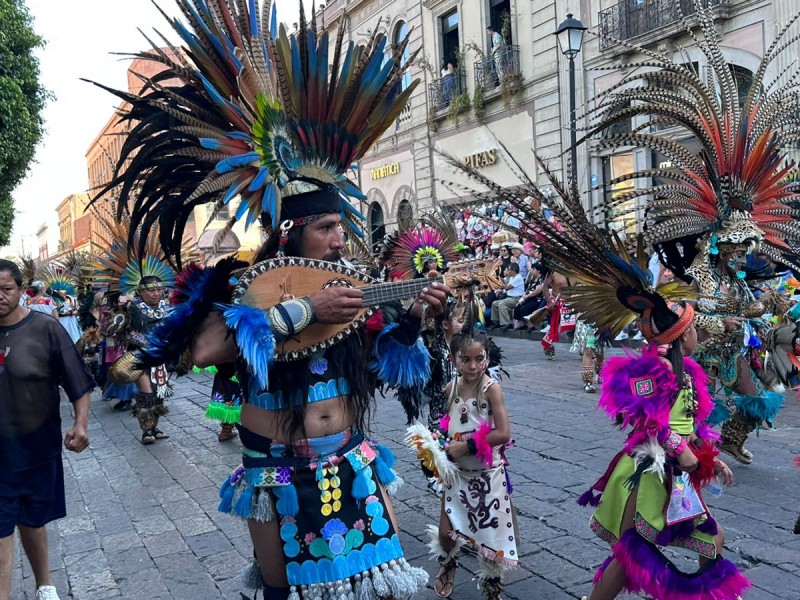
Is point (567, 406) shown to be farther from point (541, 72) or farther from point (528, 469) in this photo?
point (541, 72)

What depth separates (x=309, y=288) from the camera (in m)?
2.90

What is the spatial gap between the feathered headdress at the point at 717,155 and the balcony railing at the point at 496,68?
54.5ft

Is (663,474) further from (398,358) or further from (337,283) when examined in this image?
(337,283)

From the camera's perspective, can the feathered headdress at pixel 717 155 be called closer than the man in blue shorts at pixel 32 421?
No

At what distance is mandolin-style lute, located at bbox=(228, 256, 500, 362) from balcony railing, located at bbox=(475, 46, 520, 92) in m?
19.8

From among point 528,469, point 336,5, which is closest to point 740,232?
point 528,469

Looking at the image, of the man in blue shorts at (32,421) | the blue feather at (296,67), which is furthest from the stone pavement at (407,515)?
the blue feather at (296,67)

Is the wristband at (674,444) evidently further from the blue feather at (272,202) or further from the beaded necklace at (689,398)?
the blue feather at (272,202)

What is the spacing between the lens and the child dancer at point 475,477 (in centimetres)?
388

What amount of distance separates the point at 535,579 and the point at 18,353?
10.7 feet

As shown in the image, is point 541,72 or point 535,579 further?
point 541,72

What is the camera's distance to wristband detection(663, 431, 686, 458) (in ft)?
10.5

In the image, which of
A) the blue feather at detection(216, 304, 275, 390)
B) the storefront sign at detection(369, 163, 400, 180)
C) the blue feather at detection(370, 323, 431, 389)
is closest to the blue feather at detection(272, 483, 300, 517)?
the blue feather at detection(216, 304, 275, 390)

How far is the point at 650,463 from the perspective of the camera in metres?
3.29
